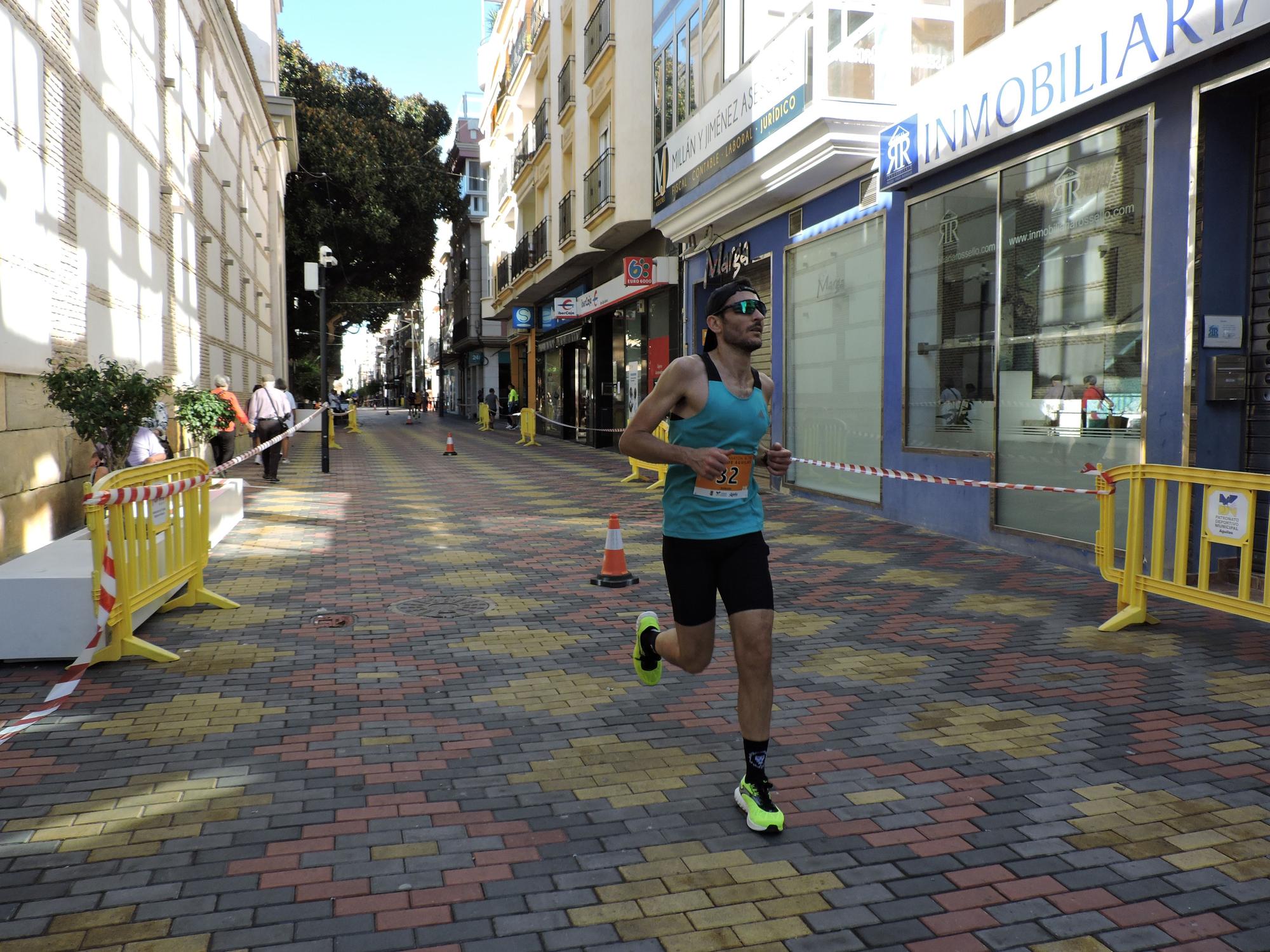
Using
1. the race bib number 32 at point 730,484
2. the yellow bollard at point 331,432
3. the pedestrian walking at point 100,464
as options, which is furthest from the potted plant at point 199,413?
the race bib number 32 at point 730,484

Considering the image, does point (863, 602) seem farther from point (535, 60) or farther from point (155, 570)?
point (535, 60)

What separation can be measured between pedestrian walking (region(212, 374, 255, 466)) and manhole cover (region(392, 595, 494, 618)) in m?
8.09

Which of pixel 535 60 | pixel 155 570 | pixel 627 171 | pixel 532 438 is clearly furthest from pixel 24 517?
pixel 535 60

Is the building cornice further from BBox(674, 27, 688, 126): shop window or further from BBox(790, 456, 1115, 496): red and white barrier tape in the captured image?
BBox(790, 456, 1115, 496): red and white barrier tape

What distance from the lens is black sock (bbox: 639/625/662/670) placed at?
4.39 meters

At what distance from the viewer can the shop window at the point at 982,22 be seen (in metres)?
9.16

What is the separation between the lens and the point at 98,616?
5371 mm

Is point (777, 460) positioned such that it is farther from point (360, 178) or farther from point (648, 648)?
point (360, 178)

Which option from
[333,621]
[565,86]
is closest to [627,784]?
[333,621]

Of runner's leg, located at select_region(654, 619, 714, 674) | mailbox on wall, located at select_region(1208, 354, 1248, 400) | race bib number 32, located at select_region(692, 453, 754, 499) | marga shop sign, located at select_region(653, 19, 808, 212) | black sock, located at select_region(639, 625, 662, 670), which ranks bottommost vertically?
black sock, located at select_region(639, 625, 662, 670)

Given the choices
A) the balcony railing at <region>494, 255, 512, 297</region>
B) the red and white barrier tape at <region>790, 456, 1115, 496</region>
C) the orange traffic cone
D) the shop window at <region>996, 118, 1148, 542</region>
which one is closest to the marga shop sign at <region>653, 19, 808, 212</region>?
the shop window at <region>996, 118, 1148, 542</region>

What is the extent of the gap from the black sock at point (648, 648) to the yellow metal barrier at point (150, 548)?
9.32ft

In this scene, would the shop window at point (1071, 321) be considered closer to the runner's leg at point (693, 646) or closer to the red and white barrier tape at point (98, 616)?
the runner's leg at point (693, 646)

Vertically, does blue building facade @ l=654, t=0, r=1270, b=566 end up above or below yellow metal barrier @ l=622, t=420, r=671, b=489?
above
